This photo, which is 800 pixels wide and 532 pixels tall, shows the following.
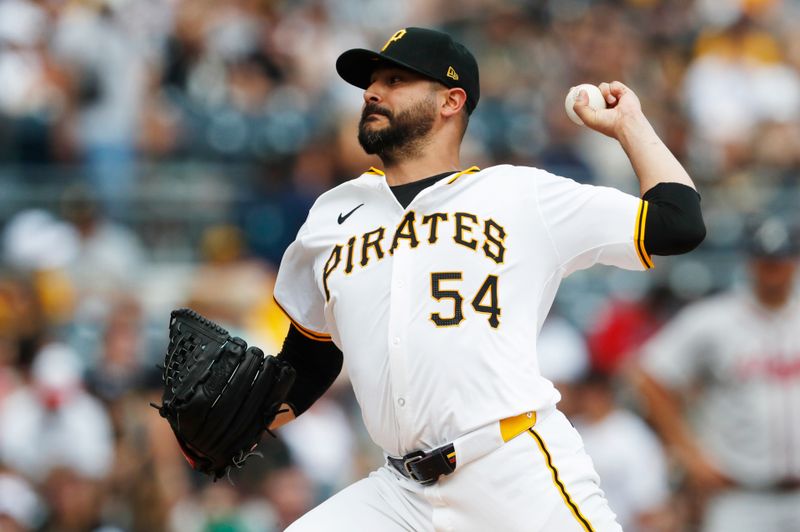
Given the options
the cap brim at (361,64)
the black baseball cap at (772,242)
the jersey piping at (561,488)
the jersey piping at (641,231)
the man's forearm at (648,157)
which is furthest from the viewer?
the black baseball cap at (772,242)

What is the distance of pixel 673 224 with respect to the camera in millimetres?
3822

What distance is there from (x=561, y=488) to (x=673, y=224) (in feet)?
2.70

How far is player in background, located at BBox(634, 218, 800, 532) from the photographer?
259 inches

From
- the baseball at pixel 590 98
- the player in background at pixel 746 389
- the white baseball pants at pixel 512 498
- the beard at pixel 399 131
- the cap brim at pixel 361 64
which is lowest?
the player in background at pixel 746 389

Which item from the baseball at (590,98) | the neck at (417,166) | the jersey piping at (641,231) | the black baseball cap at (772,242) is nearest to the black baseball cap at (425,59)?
the neck at (417,166)

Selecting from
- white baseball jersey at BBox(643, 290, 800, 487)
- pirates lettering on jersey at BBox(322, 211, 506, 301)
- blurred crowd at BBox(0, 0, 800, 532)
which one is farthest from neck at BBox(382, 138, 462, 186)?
blurred crowd at BBox(0, 0, 800, 532)

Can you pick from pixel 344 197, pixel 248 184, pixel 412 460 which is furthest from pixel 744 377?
pixel 248 184

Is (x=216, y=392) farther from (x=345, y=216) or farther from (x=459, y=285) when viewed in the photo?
(x=459, y=285)

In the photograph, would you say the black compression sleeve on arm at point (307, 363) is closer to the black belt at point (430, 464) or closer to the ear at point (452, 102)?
the black belt at point (430, 464)

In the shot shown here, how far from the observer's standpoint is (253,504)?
Result: 7574mm

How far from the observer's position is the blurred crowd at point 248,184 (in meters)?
7.71

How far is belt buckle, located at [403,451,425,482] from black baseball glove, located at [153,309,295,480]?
508 mm

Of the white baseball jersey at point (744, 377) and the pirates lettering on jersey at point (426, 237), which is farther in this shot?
the white baseball jersey at point (744, 377)

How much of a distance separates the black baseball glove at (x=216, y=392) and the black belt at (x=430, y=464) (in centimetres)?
52
